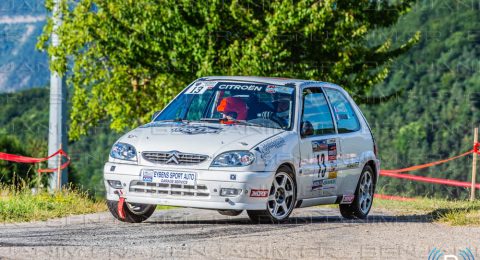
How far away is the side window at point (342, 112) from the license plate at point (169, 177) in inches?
108

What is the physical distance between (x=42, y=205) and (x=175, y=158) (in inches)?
144

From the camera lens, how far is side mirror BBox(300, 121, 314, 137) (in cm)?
1251

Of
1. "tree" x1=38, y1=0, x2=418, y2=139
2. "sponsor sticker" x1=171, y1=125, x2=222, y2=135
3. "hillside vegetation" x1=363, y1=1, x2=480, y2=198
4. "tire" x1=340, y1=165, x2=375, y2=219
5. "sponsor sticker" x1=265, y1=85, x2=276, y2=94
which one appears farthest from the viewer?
"hillside vegetation" x1=363, y1=1, x2=480, y2=198

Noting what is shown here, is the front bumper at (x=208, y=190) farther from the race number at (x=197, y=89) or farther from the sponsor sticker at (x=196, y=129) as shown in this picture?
the race number at (x=197, y=89)

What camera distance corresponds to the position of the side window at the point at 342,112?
13617 millimetres

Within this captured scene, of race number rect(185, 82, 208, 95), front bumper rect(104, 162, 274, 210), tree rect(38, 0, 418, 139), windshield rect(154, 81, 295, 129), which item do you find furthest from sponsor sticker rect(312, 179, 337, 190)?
tree rect(38, 0, 418, 139)

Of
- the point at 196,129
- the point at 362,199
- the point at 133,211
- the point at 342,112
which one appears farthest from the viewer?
the point at 362,199

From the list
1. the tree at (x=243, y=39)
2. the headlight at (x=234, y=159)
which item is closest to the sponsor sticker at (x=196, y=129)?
the headlight at (x=234, y=159)

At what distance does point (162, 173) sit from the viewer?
37.9 feet

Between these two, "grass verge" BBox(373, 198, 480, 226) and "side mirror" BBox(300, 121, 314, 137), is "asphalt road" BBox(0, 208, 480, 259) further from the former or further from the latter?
"side mirror" BBox(300, 121, 314, 137)

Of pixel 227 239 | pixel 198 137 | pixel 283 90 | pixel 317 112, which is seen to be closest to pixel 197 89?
pixel 283 90

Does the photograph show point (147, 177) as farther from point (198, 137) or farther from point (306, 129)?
point (306, 129)

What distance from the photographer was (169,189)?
11523 millimetres

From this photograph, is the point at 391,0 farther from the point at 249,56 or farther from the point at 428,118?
the point at 428,118
